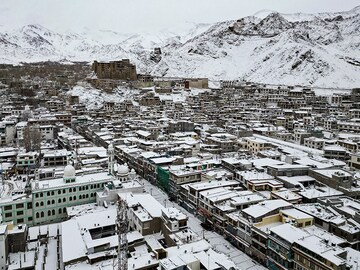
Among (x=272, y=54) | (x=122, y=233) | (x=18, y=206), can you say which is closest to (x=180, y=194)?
(x=18, y=206)

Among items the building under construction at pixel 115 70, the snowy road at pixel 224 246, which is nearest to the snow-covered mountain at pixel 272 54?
the building under construction at pixel 115 70

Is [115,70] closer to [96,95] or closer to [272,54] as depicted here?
[96,95]

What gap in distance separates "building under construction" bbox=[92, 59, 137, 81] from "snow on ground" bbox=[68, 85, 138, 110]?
14.0 m

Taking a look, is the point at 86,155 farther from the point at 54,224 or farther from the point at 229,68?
the point at 229,68

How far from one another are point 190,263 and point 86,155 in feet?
87.2

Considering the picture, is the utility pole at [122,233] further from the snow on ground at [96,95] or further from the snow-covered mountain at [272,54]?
the snow-covered mountain at [272,54]

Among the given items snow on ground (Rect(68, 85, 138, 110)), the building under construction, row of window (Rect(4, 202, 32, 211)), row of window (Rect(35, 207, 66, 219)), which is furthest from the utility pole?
the building under construction

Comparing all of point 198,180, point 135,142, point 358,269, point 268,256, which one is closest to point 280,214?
point 268,256

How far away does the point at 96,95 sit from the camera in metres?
94.9

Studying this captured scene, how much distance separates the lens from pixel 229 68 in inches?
5896

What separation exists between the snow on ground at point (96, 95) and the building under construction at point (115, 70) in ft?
45.8

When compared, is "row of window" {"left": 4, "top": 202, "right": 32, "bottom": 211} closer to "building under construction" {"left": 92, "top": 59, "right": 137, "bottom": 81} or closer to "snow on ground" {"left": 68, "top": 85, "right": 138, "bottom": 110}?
"snow on ground" {"left": 68, "top": 85, "right": 138, "bottom": 110}

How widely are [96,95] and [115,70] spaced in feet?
79.1

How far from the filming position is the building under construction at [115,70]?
115 meters
